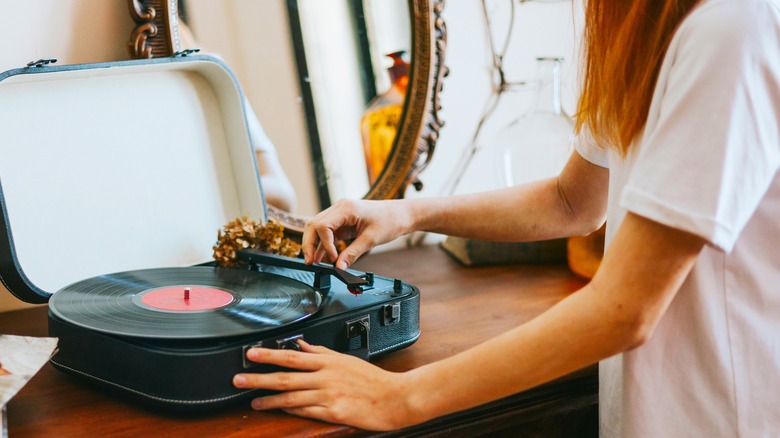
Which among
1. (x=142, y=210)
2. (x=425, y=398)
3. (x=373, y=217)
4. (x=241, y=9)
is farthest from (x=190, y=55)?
(x=425, y=398)

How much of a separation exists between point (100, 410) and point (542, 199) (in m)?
0.69

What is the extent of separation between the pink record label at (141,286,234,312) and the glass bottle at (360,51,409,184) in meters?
0.53

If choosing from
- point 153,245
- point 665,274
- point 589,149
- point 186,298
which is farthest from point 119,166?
point 665,274

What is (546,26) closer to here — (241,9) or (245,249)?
(241,9)

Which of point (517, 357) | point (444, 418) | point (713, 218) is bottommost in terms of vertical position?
point (444, 418)

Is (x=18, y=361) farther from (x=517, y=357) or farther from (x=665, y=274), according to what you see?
(x=665, y=274)

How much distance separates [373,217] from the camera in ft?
3.53

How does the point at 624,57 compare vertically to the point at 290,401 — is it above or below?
above

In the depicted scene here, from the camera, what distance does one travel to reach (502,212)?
1.16 m

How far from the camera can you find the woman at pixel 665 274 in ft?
2.20

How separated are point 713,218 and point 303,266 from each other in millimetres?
551

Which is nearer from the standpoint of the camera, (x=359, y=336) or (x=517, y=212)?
(x=359, y=336)

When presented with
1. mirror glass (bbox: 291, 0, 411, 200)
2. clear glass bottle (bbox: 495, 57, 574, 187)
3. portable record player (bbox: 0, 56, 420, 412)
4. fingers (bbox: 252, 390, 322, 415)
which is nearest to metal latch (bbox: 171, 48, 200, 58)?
portable record player (bbox: 0, 56, 420, 412)

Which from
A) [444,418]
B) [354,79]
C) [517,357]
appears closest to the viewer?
[517,357]
